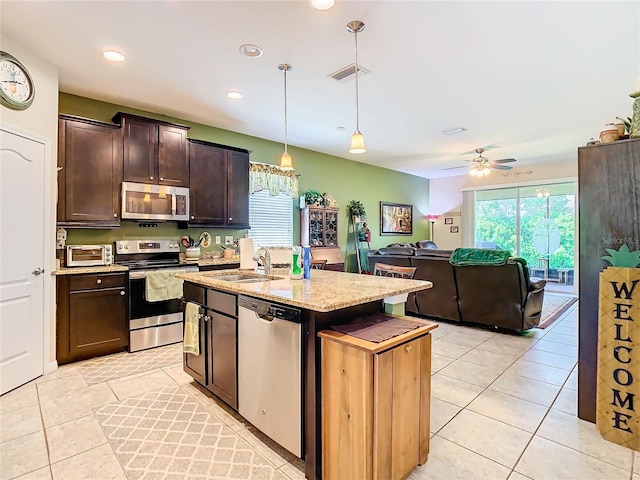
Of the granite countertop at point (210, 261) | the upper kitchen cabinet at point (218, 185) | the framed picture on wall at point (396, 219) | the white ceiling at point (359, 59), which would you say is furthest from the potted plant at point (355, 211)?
the granite countertop at point (210, 261)

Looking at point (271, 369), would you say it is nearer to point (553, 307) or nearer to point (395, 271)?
point (395, 271)

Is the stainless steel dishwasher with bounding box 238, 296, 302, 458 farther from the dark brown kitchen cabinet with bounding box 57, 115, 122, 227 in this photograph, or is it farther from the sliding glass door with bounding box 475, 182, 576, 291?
the sliding glass door with bounding box 475, 182, 576, 291

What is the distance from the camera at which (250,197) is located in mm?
5297

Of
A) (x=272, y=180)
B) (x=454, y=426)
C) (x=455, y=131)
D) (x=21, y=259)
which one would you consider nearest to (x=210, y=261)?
(x=272, y=180)

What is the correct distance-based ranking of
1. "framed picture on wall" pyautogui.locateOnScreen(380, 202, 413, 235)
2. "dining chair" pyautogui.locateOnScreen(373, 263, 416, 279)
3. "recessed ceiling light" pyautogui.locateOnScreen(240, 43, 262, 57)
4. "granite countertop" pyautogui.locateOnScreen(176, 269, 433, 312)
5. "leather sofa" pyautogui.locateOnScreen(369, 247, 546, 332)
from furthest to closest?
"framed picture on wall" pyautogui.locateOnScreen(380, 202, 413, 235)
"leather sofa" pyautogui.locateOnScreen(369, 247, 546, 332)
"dining chair" pyautogui.locateOnScreen(373, 263, 416, 279)
"recessed ceiling light" pyautogui.locateOnScreen(240, 43, 262, 57)
"granite countertop" pyautogui.locateOnScreen(176, 269, 433, 312)

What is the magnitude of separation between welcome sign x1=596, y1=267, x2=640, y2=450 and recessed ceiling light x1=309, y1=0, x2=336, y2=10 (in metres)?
2.45

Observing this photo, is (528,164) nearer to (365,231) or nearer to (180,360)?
(365,231)

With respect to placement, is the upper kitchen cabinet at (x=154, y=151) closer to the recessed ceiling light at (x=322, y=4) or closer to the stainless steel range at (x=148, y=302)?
the stainless steel range at (x=148, y=302)

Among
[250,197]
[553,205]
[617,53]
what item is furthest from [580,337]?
[553,205]

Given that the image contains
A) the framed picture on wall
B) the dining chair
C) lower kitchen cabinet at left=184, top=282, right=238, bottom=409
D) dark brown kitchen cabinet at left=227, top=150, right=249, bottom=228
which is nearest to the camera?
lower kitchen cabinet at left=184, top=282, right=238, bottom=409

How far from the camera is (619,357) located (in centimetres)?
204

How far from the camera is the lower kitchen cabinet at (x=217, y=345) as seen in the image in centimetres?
229

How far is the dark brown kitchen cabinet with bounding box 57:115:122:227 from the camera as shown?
11.1 ft

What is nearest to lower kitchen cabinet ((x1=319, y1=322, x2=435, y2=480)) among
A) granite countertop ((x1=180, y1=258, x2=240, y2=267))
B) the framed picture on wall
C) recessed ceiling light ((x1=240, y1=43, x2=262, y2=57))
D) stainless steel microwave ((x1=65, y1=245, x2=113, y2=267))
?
recessed ceiling light ((x1=240, y1=43, x2=262, y2=57))
